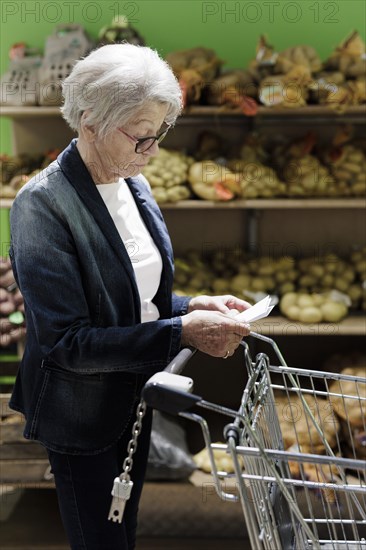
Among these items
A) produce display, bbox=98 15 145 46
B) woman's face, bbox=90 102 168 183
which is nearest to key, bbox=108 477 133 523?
woman's face, bbox=90 102 168 183

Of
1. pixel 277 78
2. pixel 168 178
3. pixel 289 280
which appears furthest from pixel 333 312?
pixel 277 78

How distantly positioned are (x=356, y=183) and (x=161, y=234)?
1.38m

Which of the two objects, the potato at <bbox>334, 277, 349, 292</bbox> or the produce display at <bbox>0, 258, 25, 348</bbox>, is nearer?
the produce display at <bbox>0, 258, 25, 348</bbox>

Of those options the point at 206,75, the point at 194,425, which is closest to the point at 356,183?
the point at 206,75

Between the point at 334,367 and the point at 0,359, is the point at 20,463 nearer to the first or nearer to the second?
the point at 0,359

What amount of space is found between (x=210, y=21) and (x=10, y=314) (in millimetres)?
1532

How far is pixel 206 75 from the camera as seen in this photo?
290cm

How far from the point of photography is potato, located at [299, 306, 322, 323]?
9.45 ft

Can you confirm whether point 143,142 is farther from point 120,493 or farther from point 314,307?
point 314,307

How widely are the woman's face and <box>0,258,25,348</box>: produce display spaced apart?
135cm

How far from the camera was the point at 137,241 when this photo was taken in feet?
5.74

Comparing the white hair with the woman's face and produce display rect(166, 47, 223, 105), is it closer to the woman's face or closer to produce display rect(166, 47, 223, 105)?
the woman's face

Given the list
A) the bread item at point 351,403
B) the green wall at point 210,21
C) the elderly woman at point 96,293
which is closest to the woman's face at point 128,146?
the elderly woman at point 96,293

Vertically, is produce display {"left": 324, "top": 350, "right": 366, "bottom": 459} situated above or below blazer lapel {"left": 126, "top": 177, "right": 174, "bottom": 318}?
below
